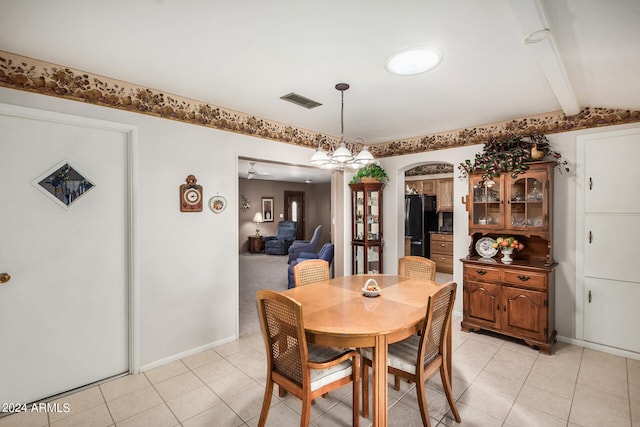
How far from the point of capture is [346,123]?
3752 mm

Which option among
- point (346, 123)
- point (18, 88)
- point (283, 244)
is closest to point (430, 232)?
point (346, 123)

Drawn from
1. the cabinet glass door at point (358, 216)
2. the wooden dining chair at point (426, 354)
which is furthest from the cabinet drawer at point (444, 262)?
the wooden dining chair at point (426, 354)

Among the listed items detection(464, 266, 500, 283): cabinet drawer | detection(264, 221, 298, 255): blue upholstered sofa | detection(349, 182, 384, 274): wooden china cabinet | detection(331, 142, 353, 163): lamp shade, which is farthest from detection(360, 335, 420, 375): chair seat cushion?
detection(264, 221, 298, 255): blue upholstered sofa

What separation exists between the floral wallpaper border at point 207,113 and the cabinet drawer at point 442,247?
105 inches

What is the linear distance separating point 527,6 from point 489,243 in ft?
8.82

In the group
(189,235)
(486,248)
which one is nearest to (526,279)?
(486,248)

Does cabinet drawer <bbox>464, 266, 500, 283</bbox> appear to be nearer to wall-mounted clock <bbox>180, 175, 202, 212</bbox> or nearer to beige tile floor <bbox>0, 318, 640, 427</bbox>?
beige tile floor <bbox>0, 318, 640, 427</bbox>

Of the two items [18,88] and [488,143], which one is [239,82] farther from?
[488,143]

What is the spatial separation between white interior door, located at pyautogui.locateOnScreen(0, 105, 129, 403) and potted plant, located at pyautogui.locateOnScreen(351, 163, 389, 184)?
300 cm

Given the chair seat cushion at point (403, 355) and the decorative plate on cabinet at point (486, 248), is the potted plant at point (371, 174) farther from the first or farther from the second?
the chair seat cushion at point (403, 355)

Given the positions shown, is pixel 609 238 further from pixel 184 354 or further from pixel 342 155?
pixel 184 354

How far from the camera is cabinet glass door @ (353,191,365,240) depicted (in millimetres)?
4676

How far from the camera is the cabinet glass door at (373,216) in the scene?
4.66m

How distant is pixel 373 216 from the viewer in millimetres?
4719
